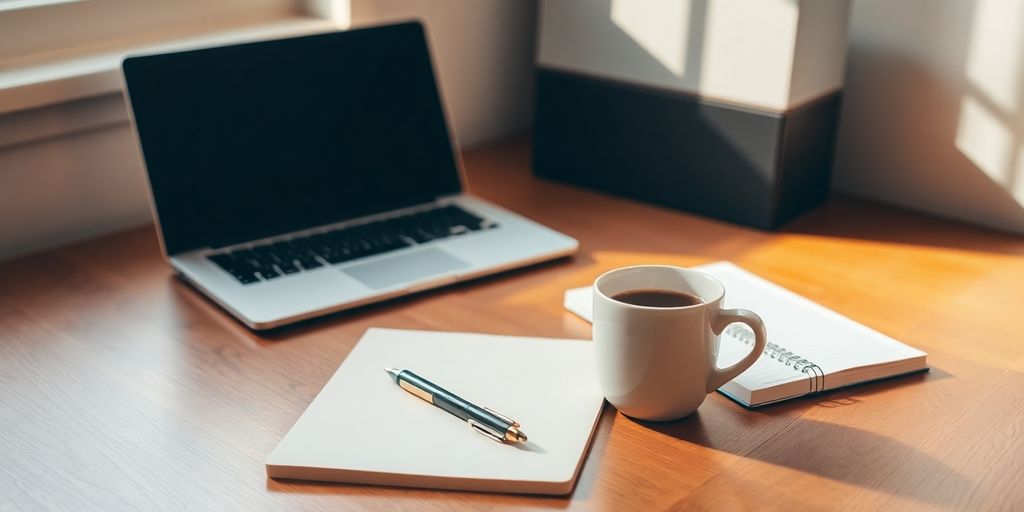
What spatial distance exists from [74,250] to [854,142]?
941 millimetres

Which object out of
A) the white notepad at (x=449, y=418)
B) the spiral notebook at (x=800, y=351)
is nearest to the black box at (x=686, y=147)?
the spiral notebook at (x=800, y=351)

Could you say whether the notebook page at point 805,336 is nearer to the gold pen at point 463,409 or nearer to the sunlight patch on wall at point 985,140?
the gold pen at point 463,409

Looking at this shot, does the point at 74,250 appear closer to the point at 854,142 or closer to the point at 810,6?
the point at 810,6

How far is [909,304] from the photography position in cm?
99

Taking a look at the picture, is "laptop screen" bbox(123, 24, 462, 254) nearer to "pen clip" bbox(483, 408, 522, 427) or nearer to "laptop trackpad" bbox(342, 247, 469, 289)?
"laptop trackpad" bbox(342, 247, 469, 289)

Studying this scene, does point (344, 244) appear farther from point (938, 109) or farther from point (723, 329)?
point (938, 109)

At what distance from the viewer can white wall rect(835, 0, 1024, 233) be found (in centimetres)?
116

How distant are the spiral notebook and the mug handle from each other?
5cm

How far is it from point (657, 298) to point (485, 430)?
16cm

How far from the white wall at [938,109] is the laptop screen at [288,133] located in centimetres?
53

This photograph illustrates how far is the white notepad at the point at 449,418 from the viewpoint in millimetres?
683

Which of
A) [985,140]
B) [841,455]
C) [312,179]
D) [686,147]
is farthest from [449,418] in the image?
[985,140]

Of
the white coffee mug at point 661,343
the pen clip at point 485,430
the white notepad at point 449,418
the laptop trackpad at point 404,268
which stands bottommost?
the white notepad at point 449,418

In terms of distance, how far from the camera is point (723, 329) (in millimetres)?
735
